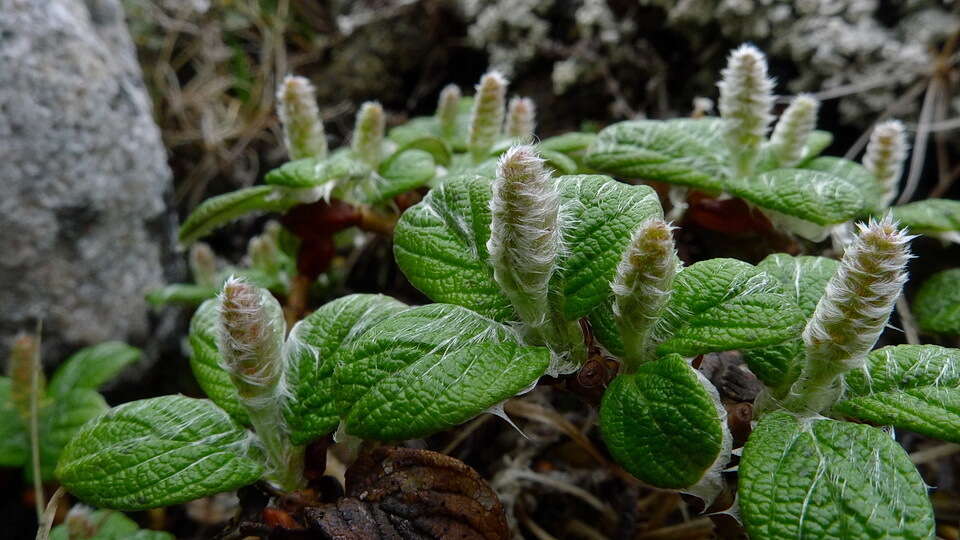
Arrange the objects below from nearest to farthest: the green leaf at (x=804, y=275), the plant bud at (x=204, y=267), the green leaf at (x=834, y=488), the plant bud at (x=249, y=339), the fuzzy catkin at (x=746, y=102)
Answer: the green leaf at (x=834, y=488) < the plant bud at (x=249, y=339) < the green leaf at (x=804, y=275) < the fuzzy catkin at (x=746, y=102) < the plant bud at (x=204, y=267)

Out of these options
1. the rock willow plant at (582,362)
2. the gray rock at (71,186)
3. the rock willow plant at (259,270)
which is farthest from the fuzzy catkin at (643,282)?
the gray rock at (71,186)

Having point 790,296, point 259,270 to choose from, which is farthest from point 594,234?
point 259,270

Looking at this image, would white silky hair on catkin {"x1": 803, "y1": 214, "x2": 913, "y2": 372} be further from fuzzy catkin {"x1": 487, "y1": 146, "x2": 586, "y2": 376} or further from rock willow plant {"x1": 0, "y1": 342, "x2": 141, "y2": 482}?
rock willow plant {"x1": 0, "y1": 342, "x2": 141, "y2": 482}

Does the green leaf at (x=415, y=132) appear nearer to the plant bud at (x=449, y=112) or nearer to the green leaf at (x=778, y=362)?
the plant bud at (x=449, y=112)

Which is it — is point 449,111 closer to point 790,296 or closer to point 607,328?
point 607,328

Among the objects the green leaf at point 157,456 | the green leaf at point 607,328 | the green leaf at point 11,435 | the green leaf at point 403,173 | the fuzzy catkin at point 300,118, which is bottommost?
the green leaf at point 11,435

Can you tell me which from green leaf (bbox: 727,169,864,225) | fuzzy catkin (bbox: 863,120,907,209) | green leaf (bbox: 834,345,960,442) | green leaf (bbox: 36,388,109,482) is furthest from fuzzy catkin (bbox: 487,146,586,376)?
green leaf (bbox: 36,388,109,482)
